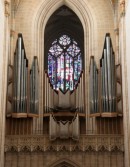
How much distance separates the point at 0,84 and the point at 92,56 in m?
5.21

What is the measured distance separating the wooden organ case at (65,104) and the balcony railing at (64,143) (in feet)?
1.13

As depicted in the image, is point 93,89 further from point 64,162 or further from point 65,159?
point 64,162

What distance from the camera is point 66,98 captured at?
857 inches

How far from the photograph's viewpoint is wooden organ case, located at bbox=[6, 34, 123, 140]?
20.9 m

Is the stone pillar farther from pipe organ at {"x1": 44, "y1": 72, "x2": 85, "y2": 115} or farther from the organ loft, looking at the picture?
pipe organ at {"x1": 44, "y1": 72, "x2": 85, "y2": 115}

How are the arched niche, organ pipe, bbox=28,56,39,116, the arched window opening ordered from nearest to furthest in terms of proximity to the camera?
organ pipe, bbox=28,56,39,116
the arched window opening
the arched niche

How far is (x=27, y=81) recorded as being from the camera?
70.6ft

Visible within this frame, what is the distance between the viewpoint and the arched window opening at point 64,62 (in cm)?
2725

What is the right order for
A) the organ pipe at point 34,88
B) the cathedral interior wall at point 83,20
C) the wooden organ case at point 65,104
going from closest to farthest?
the wooden organ case at point 65,104
the organ pipe at point 34,88
the cathedral interior wall at point 83,20

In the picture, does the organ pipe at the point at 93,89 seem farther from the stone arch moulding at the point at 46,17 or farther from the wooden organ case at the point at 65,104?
the stone arch moulding at the point at 46,17

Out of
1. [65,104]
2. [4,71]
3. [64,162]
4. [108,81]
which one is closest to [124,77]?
[108,81]

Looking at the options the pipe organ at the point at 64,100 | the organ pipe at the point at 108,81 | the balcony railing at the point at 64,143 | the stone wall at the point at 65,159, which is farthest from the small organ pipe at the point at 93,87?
the stone wall at the point at 65,159

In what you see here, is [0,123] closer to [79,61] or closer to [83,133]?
[83,133]

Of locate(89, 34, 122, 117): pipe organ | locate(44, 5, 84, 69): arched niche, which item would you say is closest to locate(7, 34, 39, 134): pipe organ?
locate(89, 34, 122, 117): pipe organ
